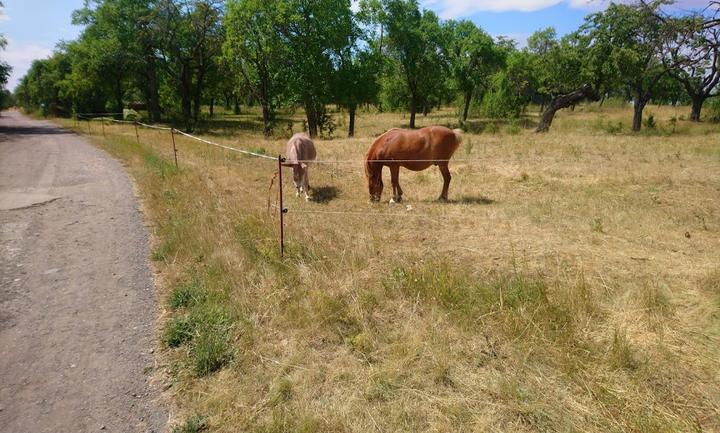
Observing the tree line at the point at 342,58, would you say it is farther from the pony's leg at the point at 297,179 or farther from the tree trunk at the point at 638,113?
the pony's leg at the point at 297,179

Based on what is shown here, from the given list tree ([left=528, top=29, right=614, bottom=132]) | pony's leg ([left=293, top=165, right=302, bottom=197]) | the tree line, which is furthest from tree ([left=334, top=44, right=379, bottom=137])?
pony's leg ([left=293, top=165, right=302, bottom=197])

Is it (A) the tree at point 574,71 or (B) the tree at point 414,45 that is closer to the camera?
(A) the tree at point 574,71

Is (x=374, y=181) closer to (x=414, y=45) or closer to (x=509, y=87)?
(x=414, y=45)

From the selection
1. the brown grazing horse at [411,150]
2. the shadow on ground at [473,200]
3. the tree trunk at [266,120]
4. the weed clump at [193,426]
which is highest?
the tree trunk at [266,120]

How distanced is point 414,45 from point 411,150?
21.2 m

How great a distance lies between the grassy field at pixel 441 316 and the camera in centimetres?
298

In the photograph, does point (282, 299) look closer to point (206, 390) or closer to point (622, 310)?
point (206, 390)

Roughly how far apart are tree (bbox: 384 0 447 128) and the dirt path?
22.8 m

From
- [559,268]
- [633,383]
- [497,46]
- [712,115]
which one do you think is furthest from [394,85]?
[633,383]

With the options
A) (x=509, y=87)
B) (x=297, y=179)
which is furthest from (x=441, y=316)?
(x=509, y=87)

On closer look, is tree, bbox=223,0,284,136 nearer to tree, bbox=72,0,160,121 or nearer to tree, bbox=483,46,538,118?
tree, bbox=72,0,160,121

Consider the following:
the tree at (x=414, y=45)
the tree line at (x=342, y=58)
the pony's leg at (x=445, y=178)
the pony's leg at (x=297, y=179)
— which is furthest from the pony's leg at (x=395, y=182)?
the tree at (x=414, y=45)

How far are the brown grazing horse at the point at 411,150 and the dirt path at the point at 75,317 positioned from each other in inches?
189

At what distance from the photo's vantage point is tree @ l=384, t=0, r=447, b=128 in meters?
26.3
